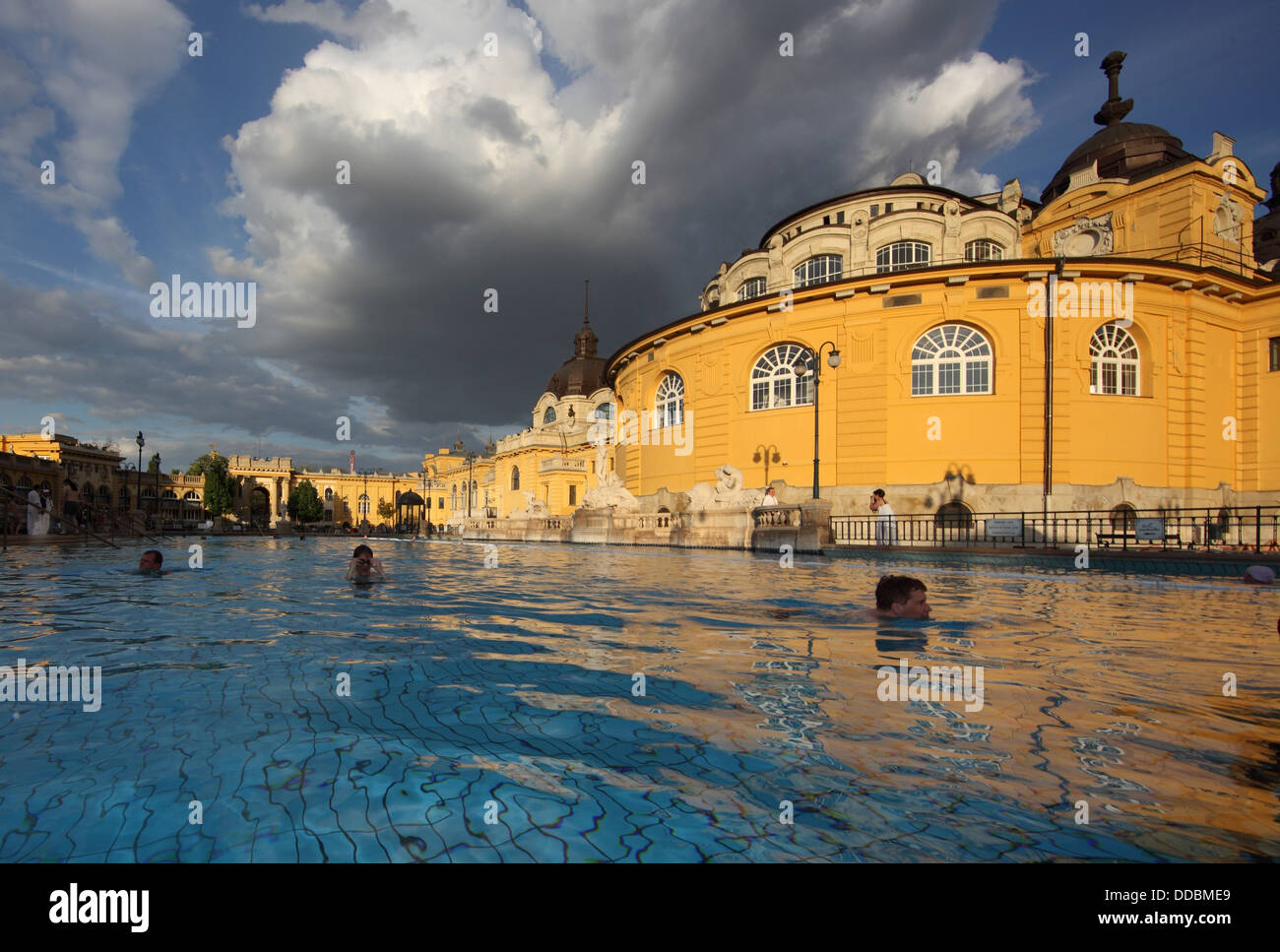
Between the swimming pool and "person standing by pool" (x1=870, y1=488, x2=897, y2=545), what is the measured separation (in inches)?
433

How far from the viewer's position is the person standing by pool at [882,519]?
57.5 feet

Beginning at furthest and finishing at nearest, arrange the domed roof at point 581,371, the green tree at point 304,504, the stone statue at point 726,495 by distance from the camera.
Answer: the green tree at point 304,504 < the domed roof at point 581,371 < the stone statue at point 726,495

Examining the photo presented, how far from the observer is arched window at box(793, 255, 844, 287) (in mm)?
28422

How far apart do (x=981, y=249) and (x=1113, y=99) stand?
17.1 m

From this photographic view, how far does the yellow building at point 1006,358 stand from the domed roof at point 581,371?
3453 cm

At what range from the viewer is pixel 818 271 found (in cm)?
2894

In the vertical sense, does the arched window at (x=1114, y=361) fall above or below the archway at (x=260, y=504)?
above

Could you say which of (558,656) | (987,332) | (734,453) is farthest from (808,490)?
(558,656)

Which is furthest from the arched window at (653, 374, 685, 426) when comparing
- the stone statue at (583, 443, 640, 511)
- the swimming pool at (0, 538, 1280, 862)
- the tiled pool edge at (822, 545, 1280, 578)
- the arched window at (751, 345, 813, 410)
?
the swimming pool at (0, 538, 1280, 862)

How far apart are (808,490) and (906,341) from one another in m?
7.17

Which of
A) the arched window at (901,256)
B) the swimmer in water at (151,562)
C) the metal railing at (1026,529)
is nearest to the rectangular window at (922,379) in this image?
the metal railing at (1026,529)

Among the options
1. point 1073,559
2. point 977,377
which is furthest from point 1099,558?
point 977,377

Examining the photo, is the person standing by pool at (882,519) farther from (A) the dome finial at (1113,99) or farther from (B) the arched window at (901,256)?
(A) the dome finial at (1113,99)

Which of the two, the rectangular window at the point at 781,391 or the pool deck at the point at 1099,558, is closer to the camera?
the pool deck at the point at 1099,558
